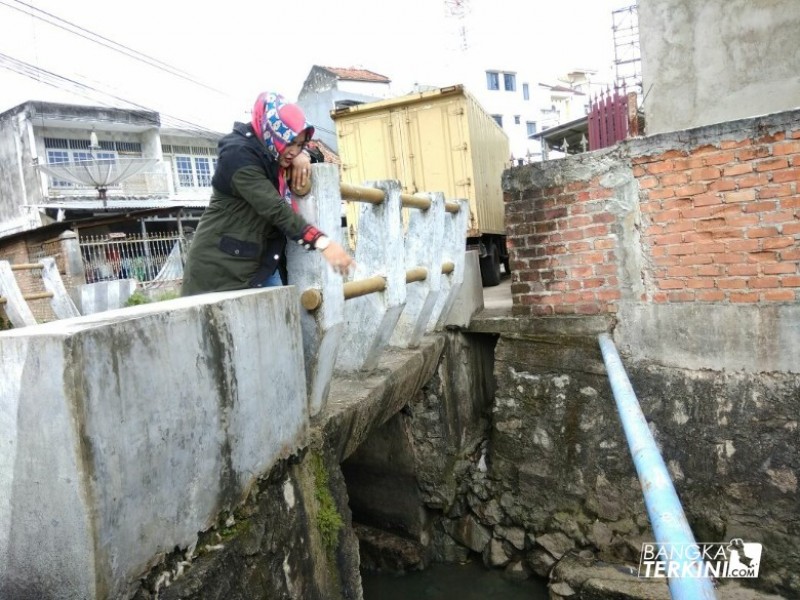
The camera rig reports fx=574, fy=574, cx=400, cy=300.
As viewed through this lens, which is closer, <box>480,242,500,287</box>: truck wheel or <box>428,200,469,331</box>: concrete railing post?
<box>428,200,469,331</box>: concrete railing post

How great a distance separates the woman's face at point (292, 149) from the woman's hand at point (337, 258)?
38 centimetres

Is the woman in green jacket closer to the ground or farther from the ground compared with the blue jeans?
farther from the ground

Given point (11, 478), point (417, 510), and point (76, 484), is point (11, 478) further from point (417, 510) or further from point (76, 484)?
point (417, 510)

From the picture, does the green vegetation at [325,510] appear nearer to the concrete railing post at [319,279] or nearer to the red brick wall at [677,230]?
the concrete railing post at [319,279]

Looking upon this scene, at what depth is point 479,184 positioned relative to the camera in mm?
8359

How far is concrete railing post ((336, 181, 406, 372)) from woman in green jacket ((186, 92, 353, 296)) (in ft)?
2.14

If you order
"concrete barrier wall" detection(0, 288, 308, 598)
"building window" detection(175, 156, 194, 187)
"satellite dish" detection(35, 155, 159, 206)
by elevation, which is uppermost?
"building window" detection(175, 156, 194, 187)

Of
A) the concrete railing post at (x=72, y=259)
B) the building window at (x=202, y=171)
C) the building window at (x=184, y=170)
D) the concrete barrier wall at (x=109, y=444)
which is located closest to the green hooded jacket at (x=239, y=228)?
the concrete barrier wall at (x=109, y=444)

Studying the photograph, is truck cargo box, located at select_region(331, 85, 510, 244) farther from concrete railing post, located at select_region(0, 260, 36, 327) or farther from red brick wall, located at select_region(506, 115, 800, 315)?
concrete railing post, located at select_region(0, 260, 36, 327)

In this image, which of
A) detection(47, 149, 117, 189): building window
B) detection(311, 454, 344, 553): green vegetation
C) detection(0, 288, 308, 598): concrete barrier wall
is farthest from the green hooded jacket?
detection(47, 149, 117, 189): building window

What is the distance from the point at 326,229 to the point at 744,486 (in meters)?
2.79

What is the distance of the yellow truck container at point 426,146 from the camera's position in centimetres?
798

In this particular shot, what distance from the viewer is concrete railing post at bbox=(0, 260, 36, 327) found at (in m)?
5.79

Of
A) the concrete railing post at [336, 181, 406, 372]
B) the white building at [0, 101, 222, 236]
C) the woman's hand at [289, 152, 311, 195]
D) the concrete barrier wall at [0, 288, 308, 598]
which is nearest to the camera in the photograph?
the concrete barrier wall at [0, 288, 308, 598]
